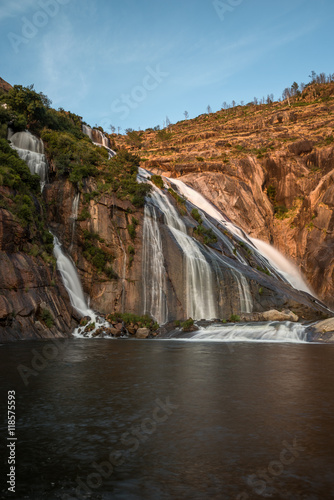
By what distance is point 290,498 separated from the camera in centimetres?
491

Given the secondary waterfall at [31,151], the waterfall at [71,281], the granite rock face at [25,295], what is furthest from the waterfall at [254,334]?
the secondary waterfall at [31,151]

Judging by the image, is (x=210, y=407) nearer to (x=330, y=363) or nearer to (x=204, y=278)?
(x=330, y=363)

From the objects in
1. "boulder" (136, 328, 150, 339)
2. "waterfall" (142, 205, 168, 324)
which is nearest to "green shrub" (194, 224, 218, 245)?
"waterfall" (142, 205, 168, 324)

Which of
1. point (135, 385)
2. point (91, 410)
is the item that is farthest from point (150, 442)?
point (135, 385)

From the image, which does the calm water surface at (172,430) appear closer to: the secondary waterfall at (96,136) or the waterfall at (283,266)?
the waterfall at (283,266)

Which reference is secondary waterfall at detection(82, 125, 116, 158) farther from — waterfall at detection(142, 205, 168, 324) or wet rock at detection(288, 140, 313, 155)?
wet rock at detection(288, 140, 313, 155)

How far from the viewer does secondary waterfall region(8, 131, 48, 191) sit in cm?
3297

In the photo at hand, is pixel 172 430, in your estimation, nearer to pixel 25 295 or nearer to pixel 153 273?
pixel 25 295

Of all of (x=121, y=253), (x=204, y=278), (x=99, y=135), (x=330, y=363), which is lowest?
(x=330, y=363)

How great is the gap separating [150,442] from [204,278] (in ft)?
86.2

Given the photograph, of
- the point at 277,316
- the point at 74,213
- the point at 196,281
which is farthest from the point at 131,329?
the point at 277,316

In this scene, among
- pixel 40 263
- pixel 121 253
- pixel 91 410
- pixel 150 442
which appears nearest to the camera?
pixel 150 442

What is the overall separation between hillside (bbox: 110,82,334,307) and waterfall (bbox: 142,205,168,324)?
23832mm

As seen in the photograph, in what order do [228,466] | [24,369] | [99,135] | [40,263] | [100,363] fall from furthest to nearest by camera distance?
1. [99,135]
2. [40,263]
3. [100,363]
4. [24,369]
5. [228,466]
